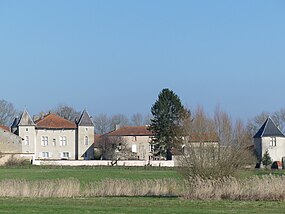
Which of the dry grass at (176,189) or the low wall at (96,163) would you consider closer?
the dry grass at (176,189)

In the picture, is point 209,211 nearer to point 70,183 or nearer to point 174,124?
point 70,183

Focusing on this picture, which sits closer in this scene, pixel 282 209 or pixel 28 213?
pixel 28 213

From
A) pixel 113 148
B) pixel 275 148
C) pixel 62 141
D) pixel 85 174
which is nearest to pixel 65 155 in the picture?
pixel 62 141

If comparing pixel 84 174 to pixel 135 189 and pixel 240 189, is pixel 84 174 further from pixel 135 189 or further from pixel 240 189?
pixel 240 189

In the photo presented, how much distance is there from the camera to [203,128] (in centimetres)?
3553

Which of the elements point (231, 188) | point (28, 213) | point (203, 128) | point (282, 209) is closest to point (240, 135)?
point (203, 128)

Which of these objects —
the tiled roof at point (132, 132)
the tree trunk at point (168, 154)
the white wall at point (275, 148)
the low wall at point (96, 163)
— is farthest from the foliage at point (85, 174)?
the tiled roof at point (132, 132)

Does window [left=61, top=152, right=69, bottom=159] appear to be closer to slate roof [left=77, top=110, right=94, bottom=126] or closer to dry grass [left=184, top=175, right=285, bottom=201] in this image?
slate roof [left=77, top=110, right=94, bottom=126]

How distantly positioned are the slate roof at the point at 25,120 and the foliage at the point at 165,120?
66.7 ft

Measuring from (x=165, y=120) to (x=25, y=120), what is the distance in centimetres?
2306

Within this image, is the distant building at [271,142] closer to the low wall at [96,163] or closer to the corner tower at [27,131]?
the low wall at [96,163]

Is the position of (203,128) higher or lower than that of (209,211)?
higher

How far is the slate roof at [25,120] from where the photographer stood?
104088 mm

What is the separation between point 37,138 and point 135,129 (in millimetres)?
16705
